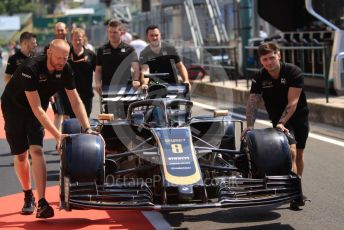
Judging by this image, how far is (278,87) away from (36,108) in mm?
2519

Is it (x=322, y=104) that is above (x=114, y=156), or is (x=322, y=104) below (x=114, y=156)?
below

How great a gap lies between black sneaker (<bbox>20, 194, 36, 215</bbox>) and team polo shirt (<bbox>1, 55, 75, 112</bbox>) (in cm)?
96

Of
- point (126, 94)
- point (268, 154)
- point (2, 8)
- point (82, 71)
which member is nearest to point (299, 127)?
point (268, 154)

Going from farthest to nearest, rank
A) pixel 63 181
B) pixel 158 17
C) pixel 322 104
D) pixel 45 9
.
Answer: pixel 45 9
pixel 158 17
pixel 322 104
pixel 63 181

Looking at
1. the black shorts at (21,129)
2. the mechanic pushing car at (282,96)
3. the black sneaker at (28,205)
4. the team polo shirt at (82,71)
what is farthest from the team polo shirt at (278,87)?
the team polo shirt at (82,71)

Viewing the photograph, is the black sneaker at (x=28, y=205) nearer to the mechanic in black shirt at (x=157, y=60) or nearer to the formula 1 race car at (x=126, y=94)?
the formula 1 race car at (x=126, y=94)

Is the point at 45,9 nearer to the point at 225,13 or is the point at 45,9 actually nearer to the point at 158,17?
the point at 158,17

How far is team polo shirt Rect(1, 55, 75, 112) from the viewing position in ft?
24.0

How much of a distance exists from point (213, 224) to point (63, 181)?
60.3 inches

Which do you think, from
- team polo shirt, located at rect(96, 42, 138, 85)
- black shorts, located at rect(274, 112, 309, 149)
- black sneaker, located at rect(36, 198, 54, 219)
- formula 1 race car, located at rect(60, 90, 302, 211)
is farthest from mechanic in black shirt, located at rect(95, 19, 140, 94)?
black sneaker, located at rect(36, 198, 54, 219)

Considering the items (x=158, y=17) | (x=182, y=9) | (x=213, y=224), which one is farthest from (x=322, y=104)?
(x=158, y=17)

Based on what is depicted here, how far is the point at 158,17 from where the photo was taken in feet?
128

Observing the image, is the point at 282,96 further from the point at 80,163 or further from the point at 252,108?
the point at 80,163

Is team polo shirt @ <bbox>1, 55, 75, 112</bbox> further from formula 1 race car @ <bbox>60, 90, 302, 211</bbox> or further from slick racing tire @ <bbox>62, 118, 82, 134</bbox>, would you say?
slick racing tire @ <bbox>62, 118, 82, 134</bbox>
